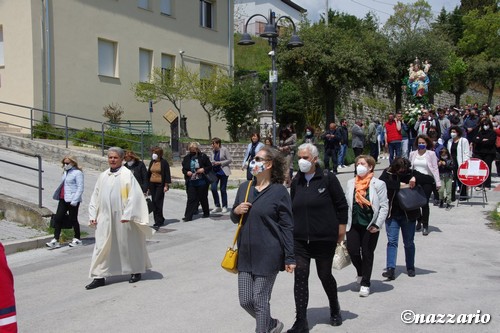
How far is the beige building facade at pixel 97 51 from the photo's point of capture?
2162 cm

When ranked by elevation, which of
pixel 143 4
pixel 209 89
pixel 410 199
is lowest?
pixel 410 199

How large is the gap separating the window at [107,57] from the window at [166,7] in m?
3.99

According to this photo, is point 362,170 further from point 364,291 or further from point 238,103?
point 238,103

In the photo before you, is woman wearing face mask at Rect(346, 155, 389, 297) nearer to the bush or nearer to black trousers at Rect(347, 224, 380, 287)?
black trousers at Rect(347, 224, 380, 287)

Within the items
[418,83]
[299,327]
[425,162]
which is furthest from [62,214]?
[418,83]

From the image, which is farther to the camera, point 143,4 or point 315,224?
point 143,4

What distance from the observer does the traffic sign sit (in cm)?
1281

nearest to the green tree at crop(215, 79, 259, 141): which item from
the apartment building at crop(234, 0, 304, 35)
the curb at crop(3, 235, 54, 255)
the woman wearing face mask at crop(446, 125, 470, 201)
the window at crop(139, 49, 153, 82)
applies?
the window at crop(139, 49, 153, 82)

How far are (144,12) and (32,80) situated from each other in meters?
7.08

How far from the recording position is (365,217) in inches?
263

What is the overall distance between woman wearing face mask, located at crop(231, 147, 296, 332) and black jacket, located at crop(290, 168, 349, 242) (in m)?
0.51

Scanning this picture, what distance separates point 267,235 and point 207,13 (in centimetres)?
2768


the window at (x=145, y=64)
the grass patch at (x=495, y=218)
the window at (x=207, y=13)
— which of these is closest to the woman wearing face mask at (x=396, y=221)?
the grass patch at (x=495, y=218)

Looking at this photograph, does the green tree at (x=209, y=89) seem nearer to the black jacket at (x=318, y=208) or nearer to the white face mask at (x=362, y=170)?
the white face mask at (x=362, y=170)
